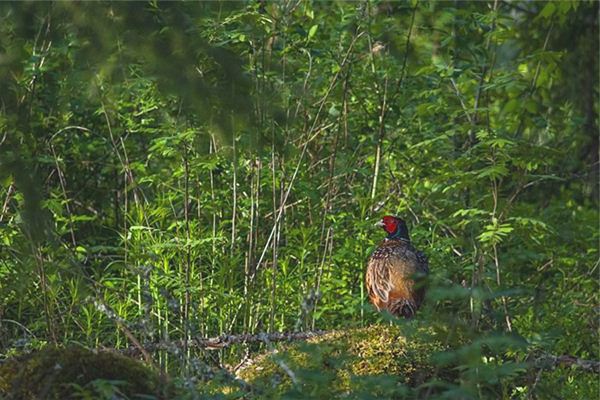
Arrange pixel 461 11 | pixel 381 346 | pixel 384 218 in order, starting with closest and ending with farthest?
pixel 381 346 → pixel 384 218 → pixel 461 11

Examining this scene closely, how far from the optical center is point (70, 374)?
4.68 metres

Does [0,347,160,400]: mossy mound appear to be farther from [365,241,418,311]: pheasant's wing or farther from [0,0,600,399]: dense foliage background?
[365,241,418,311]: pheasant's wing

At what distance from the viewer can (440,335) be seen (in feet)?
16.0

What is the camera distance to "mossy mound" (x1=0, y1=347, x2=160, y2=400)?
4594mm

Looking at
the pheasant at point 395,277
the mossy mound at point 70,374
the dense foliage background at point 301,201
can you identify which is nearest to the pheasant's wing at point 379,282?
the pheasant at point 395,277

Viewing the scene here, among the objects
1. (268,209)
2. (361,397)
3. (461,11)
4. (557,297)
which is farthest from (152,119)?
(361,397)

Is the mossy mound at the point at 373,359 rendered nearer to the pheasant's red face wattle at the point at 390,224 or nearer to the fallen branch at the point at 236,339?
the fallen branch at the point at 236,339

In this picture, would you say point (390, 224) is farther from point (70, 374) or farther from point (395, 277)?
point (70, 374)

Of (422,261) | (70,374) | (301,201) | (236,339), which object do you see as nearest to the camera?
(70,374)

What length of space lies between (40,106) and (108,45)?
17.5 ft

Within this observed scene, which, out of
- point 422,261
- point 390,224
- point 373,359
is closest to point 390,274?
point 422,261

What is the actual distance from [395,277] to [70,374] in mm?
3066

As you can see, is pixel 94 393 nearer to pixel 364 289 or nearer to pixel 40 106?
pixel 364 289

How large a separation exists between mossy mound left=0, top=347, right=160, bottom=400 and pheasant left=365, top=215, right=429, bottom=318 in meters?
2.72
